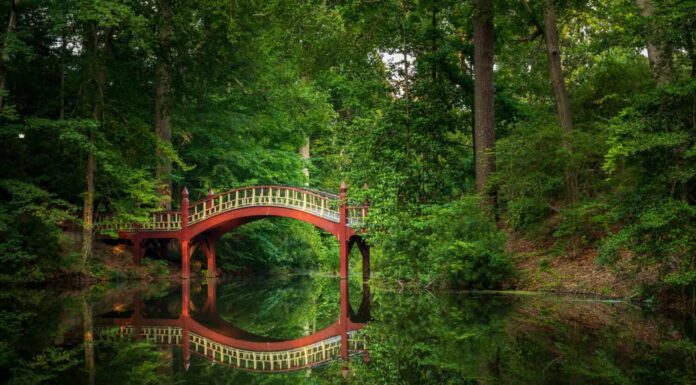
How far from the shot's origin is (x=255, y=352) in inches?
297

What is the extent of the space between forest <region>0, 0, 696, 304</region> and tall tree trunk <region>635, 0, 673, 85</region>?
0.04m

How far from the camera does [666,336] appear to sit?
24.4 feet

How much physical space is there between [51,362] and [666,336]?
5682mm

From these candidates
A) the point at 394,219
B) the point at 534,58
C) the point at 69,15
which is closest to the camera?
the point at 394,219

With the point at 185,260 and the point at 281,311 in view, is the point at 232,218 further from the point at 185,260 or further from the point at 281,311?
the point at 281,311

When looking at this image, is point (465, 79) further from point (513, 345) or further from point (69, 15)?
point (513, 345)

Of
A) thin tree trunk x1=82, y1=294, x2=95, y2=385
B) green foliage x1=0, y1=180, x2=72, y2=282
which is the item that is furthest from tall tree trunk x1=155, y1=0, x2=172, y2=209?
thin tree trunk x1=82, y1=294, x2=95, y2=385

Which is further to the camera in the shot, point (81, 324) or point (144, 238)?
point (144, 238)

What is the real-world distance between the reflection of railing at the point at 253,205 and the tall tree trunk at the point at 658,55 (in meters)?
12.2

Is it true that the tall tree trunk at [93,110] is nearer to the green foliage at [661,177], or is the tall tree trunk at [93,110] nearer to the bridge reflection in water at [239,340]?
the bridge reflection in water at [239,340]

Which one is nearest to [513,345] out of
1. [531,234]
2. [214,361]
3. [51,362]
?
[214,361]

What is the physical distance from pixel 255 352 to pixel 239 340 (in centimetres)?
115

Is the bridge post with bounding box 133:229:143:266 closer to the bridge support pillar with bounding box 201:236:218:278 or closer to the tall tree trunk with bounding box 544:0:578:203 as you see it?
the bridge support pillar with bounding box 201:236:218:278

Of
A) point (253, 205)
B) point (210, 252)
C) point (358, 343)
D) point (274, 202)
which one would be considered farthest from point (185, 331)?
point (210, 252)
